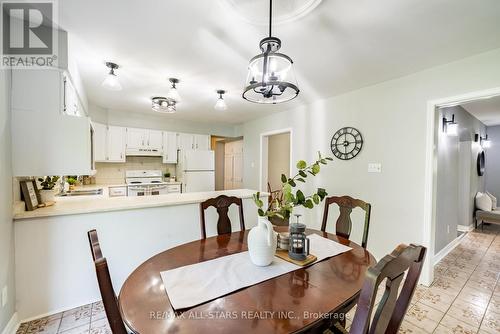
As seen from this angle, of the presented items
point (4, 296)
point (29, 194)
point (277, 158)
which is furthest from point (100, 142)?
point (277, 158)

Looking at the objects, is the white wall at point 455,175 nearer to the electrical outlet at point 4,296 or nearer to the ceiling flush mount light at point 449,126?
the ceiling flush mount light at point 449,126

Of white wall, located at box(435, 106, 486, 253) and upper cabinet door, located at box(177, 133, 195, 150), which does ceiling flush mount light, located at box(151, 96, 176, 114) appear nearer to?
upper cabinet door, located at box(177, 133, 195, 150)

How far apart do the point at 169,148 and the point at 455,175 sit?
5.35 meters

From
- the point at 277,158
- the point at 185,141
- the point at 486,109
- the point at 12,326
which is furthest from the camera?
the point at 277,158

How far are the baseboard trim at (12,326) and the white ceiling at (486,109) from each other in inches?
218

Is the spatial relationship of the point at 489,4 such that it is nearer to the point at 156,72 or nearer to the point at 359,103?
the point at 359,103

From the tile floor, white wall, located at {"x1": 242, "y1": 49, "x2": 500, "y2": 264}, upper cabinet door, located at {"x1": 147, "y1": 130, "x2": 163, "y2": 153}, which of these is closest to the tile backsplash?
upper cabinet door, located at {"x1": 147, "y1": 130, "x2": 163, "y2": 153}

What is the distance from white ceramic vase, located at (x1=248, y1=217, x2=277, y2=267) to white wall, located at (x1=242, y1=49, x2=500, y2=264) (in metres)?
2.17

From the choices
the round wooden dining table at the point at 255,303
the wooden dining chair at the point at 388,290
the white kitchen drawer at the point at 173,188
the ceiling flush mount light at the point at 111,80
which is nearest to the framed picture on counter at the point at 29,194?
the ceiling flush mount light at the point at 111,80

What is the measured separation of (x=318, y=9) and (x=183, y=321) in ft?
6.17

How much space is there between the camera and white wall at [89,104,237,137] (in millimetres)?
4062

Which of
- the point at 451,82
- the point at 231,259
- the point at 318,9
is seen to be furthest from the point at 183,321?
the point at 451,82

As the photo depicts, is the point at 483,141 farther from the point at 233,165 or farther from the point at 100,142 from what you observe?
the point at 100,142

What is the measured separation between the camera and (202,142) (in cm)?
528
